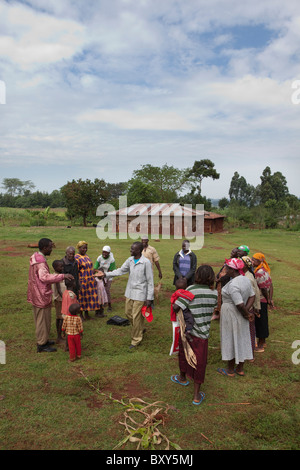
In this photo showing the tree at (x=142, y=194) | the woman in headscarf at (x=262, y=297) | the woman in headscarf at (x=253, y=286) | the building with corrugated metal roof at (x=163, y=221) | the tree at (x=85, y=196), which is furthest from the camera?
the tree at (x=142, y=194)

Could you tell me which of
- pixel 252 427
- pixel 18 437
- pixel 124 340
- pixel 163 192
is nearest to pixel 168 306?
pixel 124 340

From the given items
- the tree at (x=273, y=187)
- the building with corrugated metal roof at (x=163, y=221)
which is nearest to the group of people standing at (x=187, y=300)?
the building with corrugated metal roof at (x=163, y=221)

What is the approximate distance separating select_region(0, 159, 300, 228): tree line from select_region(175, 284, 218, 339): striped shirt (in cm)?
3229

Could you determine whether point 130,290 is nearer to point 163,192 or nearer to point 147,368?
point 147,368

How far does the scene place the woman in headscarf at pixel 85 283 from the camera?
6293 millimetres

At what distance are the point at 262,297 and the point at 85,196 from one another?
31.8m

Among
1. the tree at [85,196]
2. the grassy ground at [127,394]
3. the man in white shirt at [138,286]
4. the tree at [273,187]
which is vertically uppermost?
the tree at [273,187]

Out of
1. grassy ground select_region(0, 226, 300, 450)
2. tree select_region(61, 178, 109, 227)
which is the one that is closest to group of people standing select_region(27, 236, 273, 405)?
grassy ground select_region(0, 226, 300, 450)

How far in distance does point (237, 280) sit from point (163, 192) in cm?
4814

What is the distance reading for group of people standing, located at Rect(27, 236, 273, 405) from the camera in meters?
3.71

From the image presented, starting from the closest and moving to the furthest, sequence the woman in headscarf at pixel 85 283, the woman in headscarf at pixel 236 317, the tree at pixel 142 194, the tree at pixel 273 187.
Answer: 1. the woman in headscarf at pixel 236 317
2. the woman in headscarf at pixel 85 283
3. the tree at pixel 142 194
4. the tree at pixel 273 187

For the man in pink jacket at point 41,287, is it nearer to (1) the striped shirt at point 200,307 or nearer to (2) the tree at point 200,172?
(1) the striped shirt at point 200,307

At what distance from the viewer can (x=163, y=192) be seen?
169 feet

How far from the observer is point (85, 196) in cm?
3497
